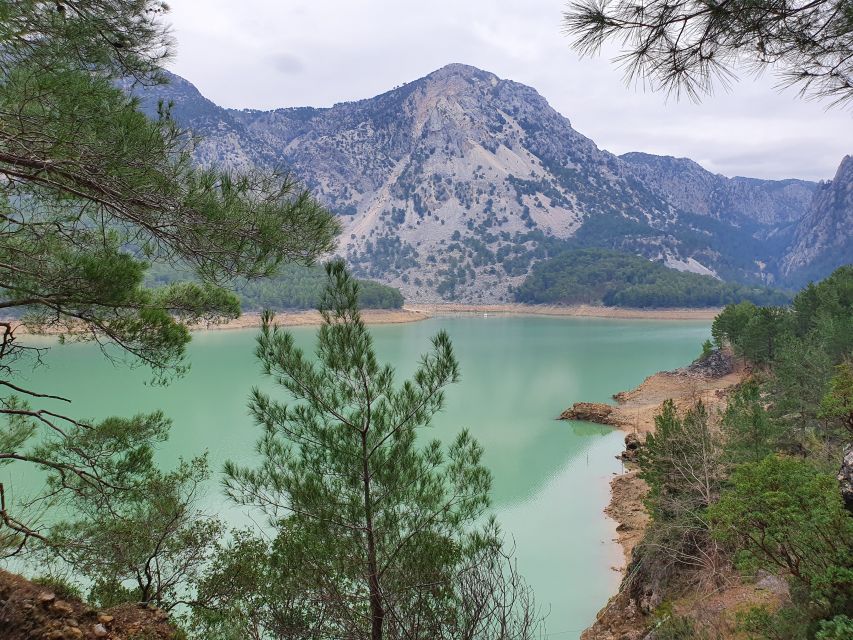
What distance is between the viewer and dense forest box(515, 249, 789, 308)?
6128 centimetres

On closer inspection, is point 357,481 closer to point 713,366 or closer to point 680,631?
point 680,631

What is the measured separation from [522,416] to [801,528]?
1544 centimetres

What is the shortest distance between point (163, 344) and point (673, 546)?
22.3 ft

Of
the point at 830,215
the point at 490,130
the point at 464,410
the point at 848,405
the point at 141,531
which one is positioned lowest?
the point at 464,410

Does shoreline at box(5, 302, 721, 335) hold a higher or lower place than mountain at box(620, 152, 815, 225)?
lower

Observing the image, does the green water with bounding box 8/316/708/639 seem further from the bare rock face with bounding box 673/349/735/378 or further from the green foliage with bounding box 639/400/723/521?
the bare rock face with bounding box 673/349/735/378

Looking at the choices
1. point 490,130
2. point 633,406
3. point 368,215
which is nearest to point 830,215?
point 490,130

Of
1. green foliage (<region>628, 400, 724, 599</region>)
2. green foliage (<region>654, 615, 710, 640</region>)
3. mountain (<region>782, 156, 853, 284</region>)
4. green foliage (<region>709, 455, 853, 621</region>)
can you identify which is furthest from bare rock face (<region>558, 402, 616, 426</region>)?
mountain (<region>782, 156, 853, 284</region>)

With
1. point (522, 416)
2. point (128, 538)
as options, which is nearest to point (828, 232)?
point (522, 416)

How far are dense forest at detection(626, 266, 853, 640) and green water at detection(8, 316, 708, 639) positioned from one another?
1.50 meters

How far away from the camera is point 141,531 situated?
14.4 ft

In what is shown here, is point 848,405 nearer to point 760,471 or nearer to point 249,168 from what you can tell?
point 760,471

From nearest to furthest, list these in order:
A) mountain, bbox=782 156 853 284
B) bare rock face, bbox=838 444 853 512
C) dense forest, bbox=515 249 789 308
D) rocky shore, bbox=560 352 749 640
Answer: bare rock face, bbox=838 444 853 512 → rocky shore, bbox=560 352 749 640 → dense forest, bbox=515 249 789 308 → mountain, bbox=782 156 853 284

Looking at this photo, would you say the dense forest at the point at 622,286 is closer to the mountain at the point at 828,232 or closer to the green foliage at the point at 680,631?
the mountain at the point at 828,232
